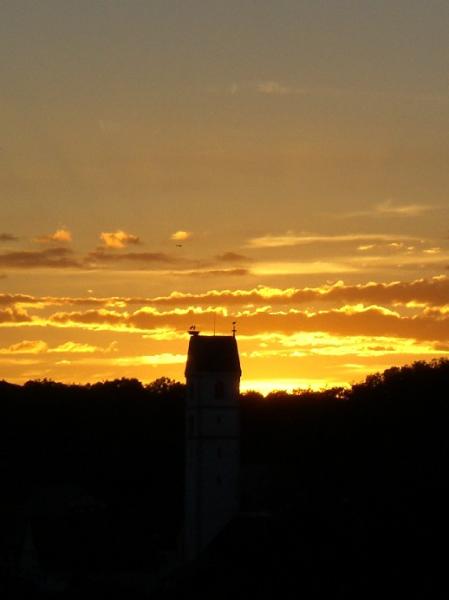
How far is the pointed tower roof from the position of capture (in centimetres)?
10338

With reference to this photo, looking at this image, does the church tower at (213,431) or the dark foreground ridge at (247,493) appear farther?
the church tower at (213,431)

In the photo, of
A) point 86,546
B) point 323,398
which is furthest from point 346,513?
point 323,398

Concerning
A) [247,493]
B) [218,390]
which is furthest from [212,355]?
[247,493]

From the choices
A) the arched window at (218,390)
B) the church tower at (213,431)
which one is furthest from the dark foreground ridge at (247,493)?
the arched window at (218,390)

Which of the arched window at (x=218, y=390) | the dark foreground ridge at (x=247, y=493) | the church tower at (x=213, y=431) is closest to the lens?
the dark foreground ridge at (x=247, y=493)

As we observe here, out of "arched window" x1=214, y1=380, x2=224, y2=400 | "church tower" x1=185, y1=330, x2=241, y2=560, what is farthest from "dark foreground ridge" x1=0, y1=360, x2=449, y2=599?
"arched window" x1=214, y1=380, x2=224, y2=400

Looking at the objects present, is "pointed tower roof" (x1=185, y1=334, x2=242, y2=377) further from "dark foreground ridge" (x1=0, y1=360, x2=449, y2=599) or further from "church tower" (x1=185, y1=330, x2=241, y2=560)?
"dark foreground ridge" (x1=0, y1=360, x2=449, y2=599)

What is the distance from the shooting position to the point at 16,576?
105 m

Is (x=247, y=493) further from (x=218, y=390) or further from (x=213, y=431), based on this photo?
(x=218, y=390)

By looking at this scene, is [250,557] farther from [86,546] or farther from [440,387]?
[440,387]

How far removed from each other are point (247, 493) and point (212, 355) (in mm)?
13504

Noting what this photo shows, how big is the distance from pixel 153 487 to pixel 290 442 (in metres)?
12.5

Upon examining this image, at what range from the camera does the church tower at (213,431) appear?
338 ft

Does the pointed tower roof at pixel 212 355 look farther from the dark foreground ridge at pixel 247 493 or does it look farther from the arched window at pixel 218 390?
the dark foreground ridge at pixel 247 493
